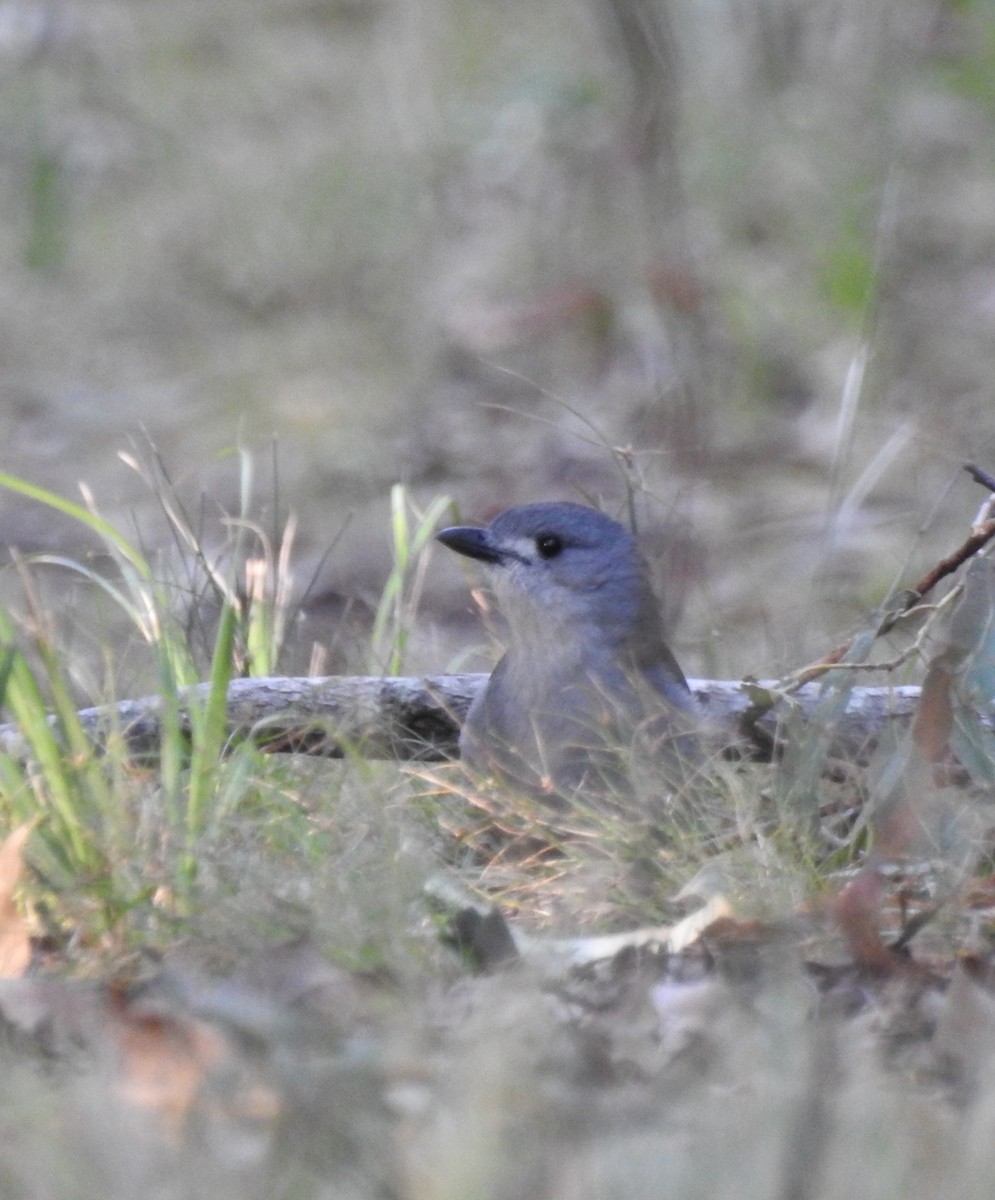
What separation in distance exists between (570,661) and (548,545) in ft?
1.05

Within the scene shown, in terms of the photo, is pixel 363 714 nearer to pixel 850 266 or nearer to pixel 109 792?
pixel 109 792

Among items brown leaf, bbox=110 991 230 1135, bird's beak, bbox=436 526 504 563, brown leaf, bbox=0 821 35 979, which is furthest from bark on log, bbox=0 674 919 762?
brown leaf, bbox=110 991 230 1135

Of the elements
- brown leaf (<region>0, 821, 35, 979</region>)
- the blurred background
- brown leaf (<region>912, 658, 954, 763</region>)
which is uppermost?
brown leaf (<region>912, 658, 954, 763</region>)

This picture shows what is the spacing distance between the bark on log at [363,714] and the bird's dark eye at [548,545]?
0.46 m

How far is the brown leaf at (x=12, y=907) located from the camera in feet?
8.90

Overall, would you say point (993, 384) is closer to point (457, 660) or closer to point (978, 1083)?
point (457, 660)

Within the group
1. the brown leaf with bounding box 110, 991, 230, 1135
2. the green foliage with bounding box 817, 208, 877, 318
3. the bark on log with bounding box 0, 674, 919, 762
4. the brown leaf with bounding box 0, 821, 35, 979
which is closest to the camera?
the brown leaf with bounding box 110, 991, 230, 1135

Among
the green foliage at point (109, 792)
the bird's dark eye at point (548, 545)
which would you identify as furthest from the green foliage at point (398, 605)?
the green foliage at point (109, 792)

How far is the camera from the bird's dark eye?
426 cm

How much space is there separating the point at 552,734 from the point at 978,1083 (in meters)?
1.65

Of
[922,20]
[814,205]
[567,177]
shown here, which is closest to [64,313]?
[567,177]

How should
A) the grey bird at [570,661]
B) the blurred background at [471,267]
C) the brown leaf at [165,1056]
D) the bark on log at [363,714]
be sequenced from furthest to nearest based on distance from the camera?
the blurred background at [471,267] < the grey bird at [570,661] < the bark on log at [363,714] < the brown leaf at [165,1056]

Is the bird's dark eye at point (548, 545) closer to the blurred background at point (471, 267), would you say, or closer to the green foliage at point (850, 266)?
the blurred background at point (471, 267)

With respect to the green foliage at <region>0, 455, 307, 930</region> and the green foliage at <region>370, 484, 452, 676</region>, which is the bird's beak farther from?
the green foliage at <region>0, 455, 307, 930</region>
